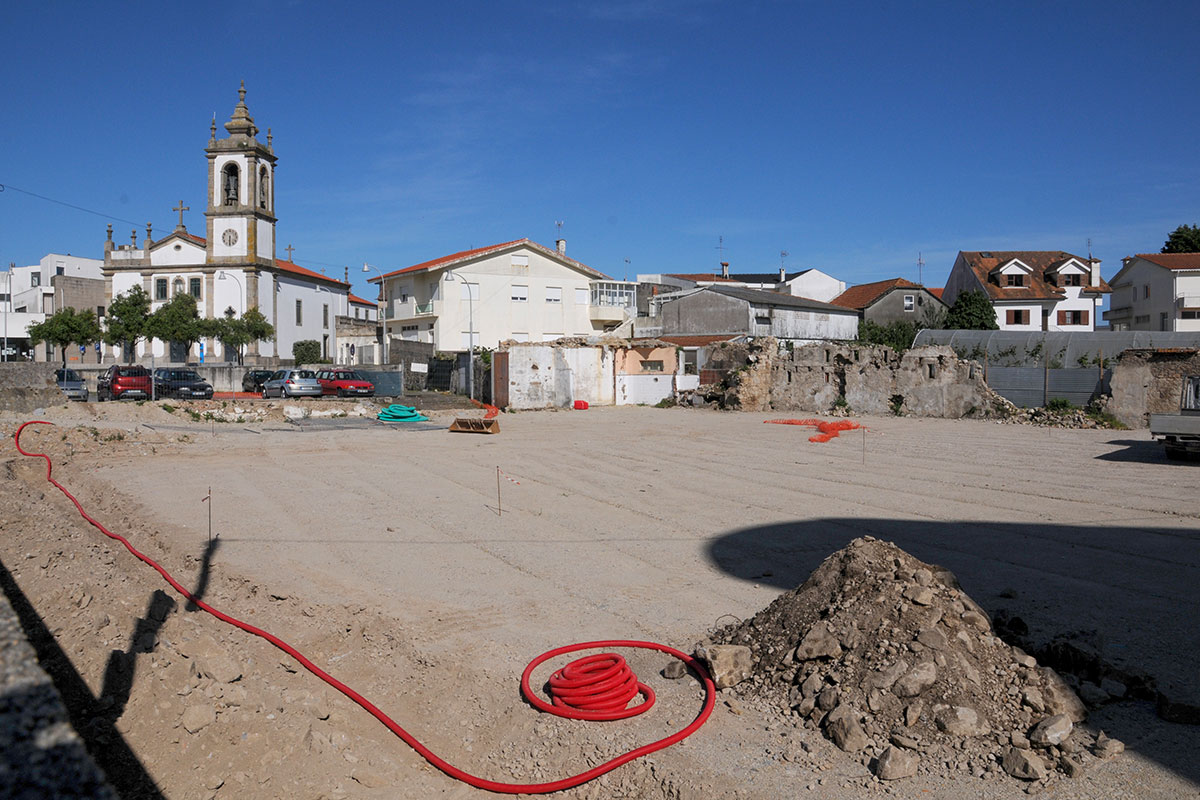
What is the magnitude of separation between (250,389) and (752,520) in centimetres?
3694

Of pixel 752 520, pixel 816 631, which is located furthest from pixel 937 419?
pixel 816 631

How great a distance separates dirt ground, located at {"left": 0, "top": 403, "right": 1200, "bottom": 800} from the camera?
4.46 meters

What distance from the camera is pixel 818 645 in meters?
5.33

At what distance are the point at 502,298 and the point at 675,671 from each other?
1942 inches

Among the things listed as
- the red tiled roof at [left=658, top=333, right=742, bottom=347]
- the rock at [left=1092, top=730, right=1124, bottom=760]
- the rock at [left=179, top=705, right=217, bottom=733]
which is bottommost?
the rock at [left=1092, top=730, right=1124, bottom=760]

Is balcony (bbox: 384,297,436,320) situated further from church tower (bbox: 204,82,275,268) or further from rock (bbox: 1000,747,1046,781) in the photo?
rock (bbox: 1000,747,1046,781)

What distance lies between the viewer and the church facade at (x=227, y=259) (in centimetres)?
5856

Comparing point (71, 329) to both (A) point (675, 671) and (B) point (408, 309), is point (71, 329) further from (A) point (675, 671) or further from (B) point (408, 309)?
(A) point (675, 671)

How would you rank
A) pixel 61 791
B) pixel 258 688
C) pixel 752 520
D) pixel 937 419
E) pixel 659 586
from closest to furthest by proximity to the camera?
pixel 61 791 → pixel 258 688 → pixel 659 586 → pixel 752 520 → pixel 937 419

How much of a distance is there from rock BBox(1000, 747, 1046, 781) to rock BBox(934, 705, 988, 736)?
0.21 meters

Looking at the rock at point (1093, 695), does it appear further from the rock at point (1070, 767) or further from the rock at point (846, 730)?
the rock at point (846, 730)

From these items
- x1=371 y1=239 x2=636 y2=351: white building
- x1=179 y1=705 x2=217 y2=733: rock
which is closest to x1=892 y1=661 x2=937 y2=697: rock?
x1=179 y1=705 x2=217 y2=733: rock

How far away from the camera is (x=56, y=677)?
4695mm

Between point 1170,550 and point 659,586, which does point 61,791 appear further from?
point 1170,550
